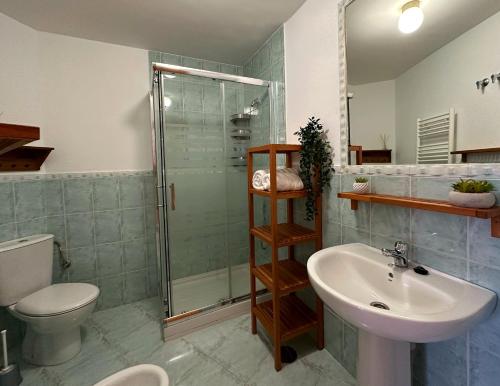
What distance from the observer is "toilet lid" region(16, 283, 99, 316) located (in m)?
1.42

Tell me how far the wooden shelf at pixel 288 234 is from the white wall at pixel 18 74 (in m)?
1.95

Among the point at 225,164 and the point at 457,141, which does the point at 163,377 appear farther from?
the point at 457,141

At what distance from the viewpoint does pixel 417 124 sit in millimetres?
1033

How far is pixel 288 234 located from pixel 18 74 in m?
2.33

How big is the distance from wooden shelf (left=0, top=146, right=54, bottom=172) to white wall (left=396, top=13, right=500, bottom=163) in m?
2.41

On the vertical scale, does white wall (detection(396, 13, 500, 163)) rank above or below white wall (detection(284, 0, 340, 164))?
below

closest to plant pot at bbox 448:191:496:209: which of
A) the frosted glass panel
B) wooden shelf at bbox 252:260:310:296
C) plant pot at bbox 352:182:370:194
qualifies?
plant pot at bbox 352:182:370:194

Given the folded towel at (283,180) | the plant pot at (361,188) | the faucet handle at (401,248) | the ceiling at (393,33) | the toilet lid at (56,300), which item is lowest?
the toilet lid at (56,300)

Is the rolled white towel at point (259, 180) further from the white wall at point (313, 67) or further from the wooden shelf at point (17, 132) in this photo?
the wooden shelf at point (17, 132)

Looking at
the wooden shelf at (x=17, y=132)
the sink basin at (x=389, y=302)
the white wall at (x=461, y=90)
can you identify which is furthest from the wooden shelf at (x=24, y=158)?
the white wall at (x=461, y=90)

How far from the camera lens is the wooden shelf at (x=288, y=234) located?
4.82ft

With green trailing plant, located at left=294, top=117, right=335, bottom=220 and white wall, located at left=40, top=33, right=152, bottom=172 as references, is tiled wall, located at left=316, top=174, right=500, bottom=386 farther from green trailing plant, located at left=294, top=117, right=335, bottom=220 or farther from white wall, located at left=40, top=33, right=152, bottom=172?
white wall, located at left=40, top=33, right=152, bottom=172

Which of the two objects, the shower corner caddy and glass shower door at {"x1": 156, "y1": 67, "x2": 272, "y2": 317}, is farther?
glass shower door at {"x1": 156, "y1": 67, "x2": 272, "y2": 317}

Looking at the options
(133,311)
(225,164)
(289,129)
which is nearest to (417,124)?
(289,129)
